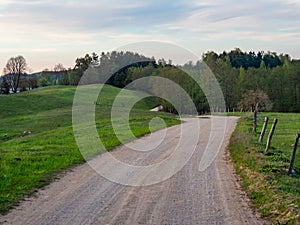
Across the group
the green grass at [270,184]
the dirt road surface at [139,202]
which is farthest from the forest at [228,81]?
the dirt road surface at [139,202]

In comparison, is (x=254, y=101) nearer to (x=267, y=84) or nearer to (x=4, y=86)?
(x=267, y=84)

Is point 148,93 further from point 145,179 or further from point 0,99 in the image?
point 145,179

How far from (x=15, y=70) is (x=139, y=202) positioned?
365 feet

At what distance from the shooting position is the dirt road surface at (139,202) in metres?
8.72

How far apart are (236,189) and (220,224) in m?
3.56

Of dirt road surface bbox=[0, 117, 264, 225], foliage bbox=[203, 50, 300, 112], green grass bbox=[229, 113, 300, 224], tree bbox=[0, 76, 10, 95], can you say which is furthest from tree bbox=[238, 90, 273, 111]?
dirt road surface bbox=[0, 117, 264, 225]

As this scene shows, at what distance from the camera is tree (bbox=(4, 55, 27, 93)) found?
4471 inches

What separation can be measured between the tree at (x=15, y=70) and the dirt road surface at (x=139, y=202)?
104551 mm

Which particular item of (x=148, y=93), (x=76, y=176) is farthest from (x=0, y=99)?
(x=76, y=176)

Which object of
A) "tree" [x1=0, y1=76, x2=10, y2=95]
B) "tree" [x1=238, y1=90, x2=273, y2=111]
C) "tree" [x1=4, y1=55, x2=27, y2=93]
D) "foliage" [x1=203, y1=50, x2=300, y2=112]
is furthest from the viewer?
"tree" [x1=4, y1=55, x2=27, y2=93]

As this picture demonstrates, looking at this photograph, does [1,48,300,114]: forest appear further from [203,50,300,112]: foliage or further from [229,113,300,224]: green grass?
[229,113,300,224]: green grass

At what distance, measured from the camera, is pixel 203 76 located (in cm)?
7944

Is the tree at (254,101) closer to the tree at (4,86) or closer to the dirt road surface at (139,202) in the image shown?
the tree at (4,86)

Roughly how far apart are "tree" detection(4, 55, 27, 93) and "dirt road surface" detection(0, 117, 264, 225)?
4116 inches
